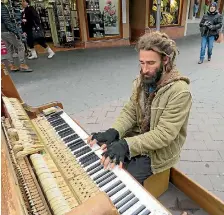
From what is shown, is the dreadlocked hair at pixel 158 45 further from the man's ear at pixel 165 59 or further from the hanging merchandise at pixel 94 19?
the hanging merchandise at pixel 94 19

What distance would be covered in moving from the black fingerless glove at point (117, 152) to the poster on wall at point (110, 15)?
340 inches

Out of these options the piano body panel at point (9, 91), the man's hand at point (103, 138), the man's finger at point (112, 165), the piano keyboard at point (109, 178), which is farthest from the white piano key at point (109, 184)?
the piano body panel at point (9, 91)

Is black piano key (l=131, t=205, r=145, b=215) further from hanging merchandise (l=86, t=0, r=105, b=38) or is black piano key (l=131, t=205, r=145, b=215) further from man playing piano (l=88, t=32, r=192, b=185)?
hanging merchandise (l=86, t=0, r=105, b=38)

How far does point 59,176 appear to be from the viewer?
58.5 inches

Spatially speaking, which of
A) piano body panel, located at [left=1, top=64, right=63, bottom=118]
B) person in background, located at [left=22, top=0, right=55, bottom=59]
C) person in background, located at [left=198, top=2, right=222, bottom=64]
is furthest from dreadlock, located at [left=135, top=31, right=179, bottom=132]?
person in background, located at [left=22, top=0, right=55, bottom=59]

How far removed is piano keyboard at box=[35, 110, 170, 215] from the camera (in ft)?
4.21

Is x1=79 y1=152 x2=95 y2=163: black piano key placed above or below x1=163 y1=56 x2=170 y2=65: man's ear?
below

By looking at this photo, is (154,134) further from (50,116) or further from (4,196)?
(4,196)

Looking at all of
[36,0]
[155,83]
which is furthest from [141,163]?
[36,0]

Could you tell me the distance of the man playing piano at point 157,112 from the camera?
172 centimetres

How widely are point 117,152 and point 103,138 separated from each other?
0.31m

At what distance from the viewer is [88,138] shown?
187 centimetres

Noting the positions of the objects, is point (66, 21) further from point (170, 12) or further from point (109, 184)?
point (109, 184)

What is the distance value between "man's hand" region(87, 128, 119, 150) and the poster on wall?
8.30m
